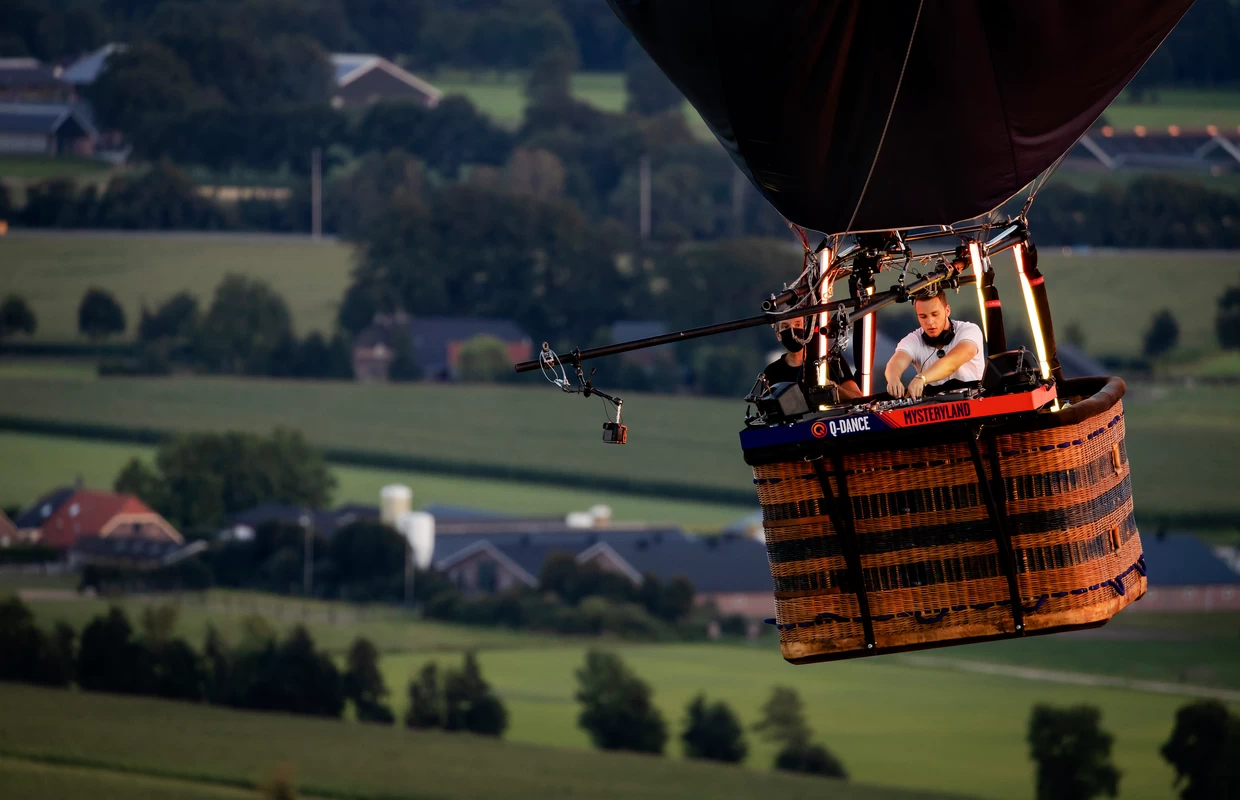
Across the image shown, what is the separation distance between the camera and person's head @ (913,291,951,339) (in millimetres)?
8984

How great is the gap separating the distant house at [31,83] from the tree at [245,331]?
14.2m

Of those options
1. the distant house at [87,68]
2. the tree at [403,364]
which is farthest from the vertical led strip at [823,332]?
the distant house at [87,68]

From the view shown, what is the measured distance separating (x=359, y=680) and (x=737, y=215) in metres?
41.8

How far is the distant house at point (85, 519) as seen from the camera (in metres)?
81.0

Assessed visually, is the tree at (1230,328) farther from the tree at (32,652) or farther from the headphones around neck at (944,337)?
the headphones around neck at (944,337)

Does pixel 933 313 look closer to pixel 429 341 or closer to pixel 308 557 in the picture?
pixel 308 557

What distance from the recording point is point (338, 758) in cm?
6119

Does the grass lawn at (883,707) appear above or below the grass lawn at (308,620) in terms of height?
below

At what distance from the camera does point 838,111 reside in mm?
8680

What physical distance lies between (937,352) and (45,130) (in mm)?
97224

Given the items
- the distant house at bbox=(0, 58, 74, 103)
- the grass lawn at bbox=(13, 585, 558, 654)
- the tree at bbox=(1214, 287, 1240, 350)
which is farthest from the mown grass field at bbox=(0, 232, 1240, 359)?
the grass lawn at bbox=(13, 585, 558, 654)

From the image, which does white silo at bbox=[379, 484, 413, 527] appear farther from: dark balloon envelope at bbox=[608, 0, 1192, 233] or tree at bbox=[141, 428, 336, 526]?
dark balloon envelope at bbox=[608, 0, 1192, 233]

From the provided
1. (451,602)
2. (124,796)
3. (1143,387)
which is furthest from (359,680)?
(1143,387)

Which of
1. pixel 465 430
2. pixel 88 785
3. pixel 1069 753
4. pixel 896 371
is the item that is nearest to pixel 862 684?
pixel 1069 753
